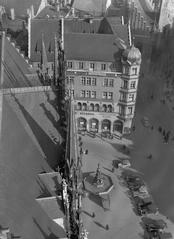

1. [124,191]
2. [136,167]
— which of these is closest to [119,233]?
[124,191]

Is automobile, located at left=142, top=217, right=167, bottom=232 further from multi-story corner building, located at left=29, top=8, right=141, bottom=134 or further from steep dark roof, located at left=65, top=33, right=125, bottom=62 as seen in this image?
steep dark roof, located at left=65, top=33, right=125, bottom=62

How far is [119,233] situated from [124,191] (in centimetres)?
769

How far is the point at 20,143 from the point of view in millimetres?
20797

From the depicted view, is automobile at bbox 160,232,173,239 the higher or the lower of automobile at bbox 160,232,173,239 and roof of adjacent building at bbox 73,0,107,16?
the lower

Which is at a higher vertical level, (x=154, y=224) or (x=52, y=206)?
(x=52, y=206)

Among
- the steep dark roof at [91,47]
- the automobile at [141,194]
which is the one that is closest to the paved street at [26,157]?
the automobile at [141,194]

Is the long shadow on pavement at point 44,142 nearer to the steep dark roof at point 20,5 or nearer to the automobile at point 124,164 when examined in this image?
the automobile at point 124,164

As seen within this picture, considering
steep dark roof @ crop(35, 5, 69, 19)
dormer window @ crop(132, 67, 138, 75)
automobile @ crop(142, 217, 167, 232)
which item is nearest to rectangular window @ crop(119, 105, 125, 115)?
dormer window @ crop(132, 67, 138, 75)

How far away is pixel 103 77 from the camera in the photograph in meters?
53.3

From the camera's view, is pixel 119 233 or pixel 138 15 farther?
pixel 138 15

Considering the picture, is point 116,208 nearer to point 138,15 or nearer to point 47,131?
point 47,131

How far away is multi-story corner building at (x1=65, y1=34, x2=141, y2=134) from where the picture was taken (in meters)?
52.3

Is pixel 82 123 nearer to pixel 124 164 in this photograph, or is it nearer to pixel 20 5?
pixel 124 164

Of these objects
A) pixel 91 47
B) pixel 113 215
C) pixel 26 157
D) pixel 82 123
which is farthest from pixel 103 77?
pixel 26 157
